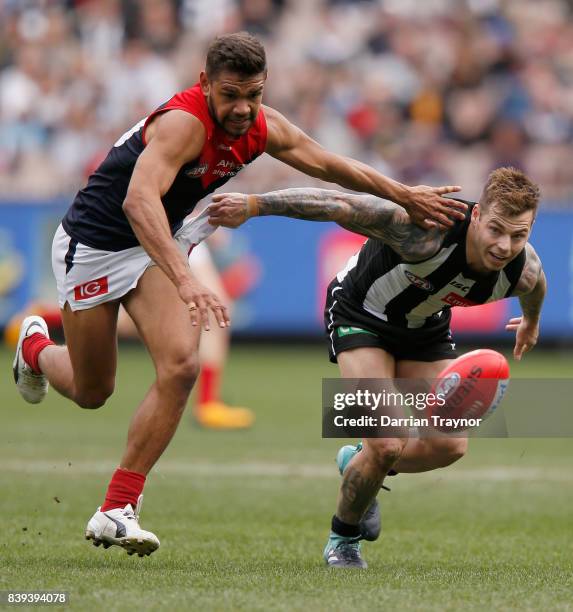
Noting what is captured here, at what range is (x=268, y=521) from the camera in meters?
7.27

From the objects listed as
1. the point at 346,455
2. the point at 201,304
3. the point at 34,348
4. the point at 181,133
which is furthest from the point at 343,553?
the point at 34,348

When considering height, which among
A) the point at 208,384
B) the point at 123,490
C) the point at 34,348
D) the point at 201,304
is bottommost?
the point at 123,490

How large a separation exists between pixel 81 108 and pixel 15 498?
10.3m

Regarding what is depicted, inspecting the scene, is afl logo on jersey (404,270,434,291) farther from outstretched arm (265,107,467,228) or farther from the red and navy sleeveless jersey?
the red and navy sleeveless jersey

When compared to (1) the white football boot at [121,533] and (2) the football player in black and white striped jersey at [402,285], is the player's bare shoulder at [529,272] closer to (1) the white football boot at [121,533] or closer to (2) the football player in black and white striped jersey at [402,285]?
(2) the football player in black and white striped jersey at [402,285]

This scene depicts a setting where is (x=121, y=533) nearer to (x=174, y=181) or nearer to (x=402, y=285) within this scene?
(x=174, y=181)

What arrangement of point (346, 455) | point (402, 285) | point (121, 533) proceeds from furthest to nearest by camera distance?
1. point (346, 455)
2. point (402, 285)
3. point (121, 533)

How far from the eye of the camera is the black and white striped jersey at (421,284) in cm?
602

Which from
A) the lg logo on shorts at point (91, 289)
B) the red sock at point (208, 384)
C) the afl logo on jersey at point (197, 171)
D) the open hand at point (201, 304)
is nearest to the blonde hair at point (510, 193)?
the afl logo on jersey at point (197, 171)

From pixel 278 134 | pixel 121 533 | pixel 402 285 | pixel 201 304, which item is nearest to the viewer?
pixel 201 304

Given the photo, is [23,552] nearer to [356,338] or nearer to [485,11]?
[356,338]

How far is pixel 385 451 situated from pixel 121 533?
129 centimetres

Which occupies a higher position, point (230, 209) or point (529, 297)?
point (230, 209)

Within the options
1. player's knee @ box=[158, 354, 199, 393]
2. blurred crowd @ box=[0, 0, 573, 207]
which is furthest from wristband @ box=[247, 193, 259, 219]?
blurred crowd @ box=[0, 0, 573, 207]
